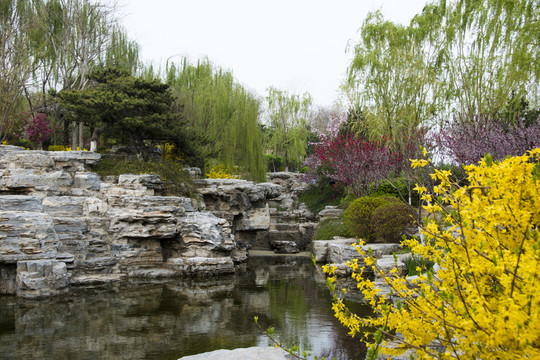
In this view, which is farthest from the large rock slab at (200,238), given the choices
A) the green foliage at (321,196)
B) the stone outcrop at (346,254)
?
the green foliage at (321,196)

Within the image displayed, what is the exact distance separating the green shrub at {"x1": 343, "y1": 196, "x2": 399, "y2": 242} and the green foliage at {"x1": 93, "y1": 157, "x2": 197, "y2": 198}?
4.77 m

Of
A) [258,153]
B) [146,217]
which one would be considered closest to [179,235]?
[146,217]

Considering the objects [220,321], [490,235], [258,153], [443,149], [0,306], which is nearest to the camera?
[490,235]

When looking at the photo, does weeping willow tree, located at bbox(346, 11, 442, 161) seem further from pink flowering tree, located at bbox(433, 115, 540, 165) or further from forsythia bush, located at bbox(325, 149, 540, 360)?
forsythia bush, located at bbox(325, 149, 540, 360)

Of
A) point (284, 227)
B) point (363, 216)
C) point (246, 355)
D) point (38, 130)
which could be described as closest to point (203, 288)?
point (363, 216)

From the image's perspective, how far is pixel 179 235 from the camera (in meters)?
10.6

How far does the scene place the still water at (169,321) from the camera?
4.97 m

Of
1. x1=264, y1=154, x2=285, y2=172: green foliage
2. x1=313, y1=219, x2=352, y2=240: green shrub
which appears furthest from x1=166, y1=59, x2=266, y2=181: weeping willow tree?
x1=264, y1=154, x2=285, y2=172: green foliage

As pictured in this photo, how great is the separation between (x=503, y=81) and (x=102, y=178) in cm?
1204

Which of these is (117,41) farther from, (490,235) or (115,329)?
(490,235)

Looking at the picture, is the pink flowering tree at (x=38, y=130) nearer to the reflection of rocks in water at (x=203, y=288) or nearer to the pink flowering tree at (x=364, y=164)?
the reflection of rocks in water at (x=203, y=288)

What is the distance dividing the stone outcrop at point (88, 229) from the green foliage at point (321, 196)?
8.79 metres

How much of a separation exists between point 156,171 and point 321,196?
35.0 feet

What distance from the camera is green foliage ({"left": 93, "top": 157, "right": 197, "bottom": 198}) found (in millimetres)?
11930
